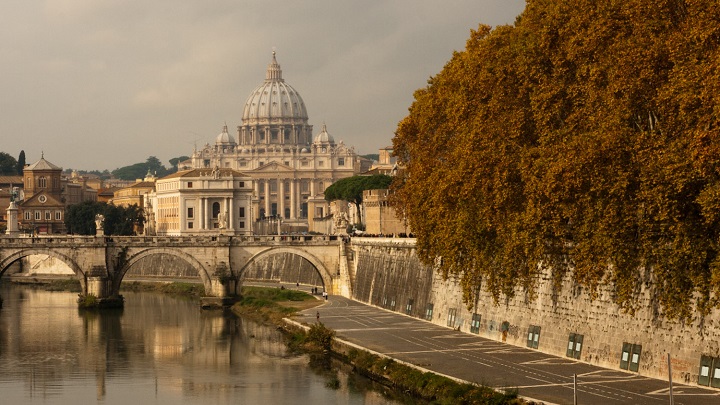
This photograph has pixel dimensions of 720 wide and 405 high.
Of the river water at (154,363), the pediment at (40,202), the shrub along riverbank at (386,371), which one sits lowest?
the river water at (154,363)

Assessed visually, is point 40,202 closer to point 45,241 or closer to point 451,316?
point 45,241

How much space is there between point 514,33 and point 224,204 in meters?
93.3

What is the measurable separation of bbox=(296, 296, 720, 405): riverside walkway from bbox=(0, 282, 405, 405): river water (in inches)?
83.4

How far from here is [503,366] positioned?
121ft

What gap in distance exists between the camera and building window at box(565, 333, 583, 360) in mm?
37281

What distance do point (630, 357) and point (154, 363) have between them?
20.1 metres

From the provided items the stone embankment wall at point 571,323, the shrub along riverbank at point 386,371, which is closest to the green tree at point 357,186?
the shrub along riverbank at point 386,371

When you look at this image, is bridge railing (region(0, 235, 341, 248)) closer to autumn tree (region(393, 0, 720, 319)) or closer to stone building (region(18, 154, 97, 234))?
autumn tree (region(393, 0, 720, 319))

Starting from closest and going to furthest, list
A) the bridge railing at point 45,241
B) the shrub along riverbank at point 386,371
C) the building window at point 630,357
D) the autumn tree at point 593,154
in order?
the autumn tree at point 593,154
the shrub along riverbank at point 386,371
the building window at point 630,357
the bridge railing at point 45,241

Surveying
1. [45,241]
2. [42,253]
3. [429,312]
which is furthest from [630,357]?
[45,241]

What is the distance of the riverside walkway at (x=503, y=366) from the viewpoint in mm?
30766

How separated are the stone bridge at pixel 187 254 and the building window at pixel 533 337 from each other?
99.6 feet

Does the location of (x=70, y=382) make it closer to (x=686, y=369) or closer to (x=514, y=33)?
(x=514, y=33)

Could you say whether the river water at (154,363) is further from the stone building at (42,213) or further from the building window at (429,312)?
the stone building at (42,213)
